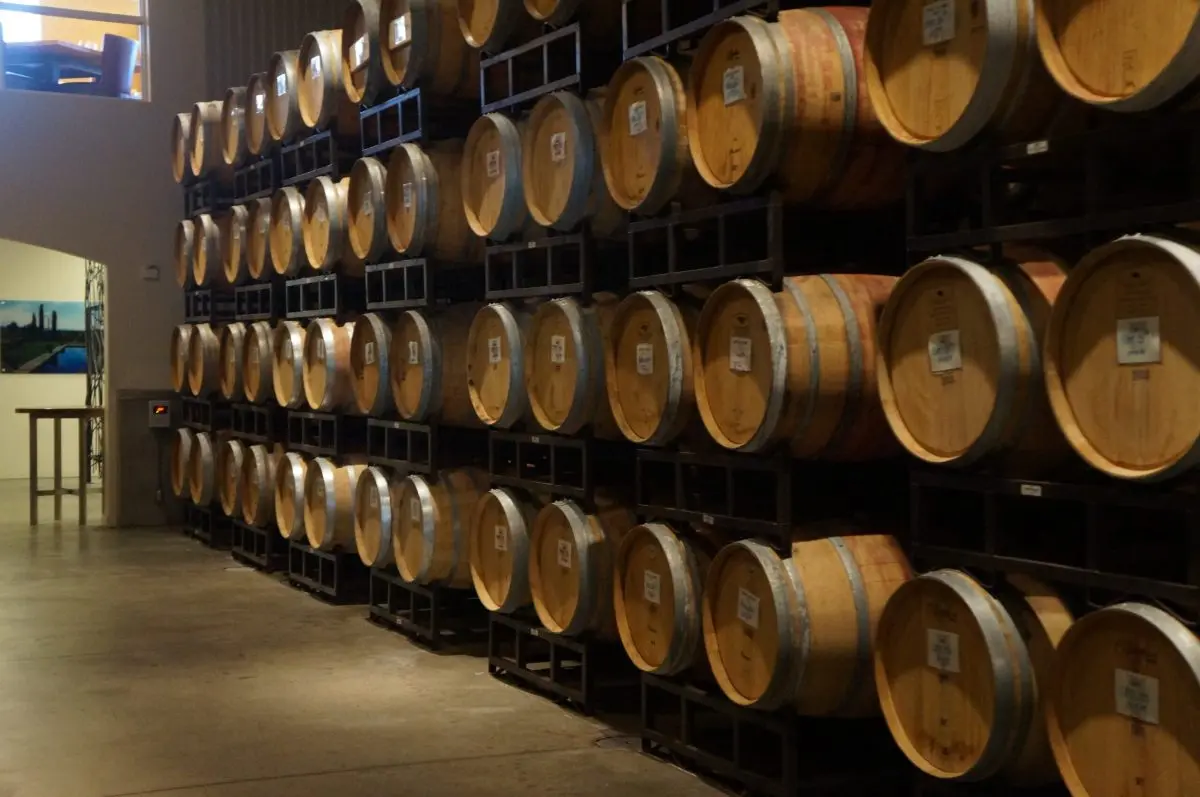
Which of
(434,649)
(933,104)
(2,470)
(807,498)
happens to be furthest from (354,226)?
(2,470)

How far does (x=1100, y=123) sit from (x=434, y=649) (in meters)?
5.01

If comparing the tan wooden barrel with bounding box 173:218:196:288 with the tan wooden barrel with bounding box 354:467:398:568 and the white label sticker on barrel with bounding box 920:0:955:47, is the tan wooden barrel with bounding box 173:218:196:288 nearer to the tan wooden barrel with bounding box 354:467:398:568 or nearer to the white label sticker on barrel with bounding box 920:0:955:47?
the tan wooden barrel with bounding box 354:467:398:568

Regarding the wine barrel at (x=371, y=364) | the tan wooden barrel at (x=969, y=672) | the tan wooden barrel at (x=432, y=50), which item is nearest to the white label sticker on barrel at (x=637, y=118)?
the tan wooden barrel at (x=969, y=672)

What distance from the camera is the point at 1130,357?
3.37 meters

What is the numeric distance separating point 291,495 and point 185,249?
361 centimetres

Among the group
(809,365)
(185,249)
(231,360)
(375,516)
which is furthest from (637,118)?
(185,249)

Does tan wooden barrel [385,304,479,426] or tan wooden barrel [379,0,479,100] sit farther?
tan wooden barrel [385,304,479,426]

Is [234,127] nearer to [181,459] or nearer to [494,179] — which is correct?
[181,459]

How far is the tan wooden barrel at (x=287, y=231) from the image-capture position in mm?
9570

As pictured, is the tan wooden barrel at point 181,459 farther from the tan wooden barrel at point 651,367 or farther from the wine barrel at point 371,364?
the tan wooden barrel at point 651,367

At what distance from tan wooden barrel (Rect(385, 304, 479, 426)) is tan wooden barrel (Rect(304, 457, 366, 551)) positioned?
116 centimetres

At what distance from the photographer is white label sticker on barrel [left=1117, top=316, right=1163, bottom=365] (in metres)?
3.30

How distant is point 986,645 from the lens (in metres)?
3.75

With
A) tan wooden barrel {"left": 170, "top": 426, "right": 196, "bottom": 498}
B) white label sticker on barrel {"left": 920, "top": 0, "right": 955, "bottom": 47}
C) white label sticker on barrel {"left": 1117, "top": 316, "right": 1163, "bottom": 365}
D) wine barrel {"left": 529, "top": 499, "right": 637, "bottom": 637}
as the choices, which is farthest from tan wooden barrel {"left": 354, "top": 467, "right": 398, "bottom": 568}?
white label sticker on barrel {"left": 1117, "top": 316, "right": 1163, "bottom": 365}
